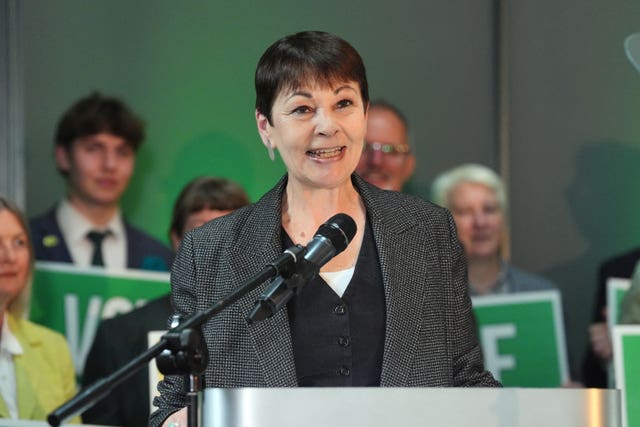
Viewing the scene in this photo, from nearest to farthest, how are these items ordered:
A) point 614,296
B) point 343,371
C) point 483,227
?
point 343,371, point 614,296, point 483,227

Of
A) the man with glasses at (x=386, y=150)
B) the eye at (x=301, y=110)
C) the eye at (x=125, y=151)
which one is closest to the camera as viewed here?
the eye at (x=301, y=110)

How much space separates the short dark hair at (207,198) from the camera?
4.83 metres

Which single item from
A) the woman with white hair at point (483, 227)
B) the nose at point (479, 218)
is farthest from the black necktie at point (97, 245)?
the nose at point (479, 218)

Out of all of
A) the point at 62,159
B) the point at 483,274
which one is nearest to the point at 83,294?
the point at 62,159

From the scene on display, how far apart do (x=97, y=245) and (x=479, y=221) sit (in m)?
1.72

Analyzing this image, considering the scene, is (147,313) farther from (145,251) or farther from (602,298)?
(602,298)

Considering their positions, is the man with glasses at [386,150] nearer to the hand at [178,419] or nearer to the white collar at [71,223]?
the white collar at [71,223]

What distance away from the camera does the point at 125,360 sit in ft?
16.0

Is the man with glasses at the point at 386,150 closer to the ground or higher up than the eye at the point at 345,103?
higher up

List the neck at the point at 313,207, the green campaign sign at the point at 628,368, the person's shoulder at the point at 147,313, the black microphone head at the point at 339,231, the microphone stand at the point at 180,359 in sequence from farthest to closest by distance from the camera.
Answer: the person's shoulder at the point at 147,313
the green campaign sign at the point at 628,368
the neck at the point at 313,207
the black microphone head at the point at 339,231
the microphone stand at the point at 180,359

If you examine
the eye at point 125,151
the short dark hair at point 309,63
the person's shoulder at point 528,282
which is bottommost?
the person's shoulder at point 528,282

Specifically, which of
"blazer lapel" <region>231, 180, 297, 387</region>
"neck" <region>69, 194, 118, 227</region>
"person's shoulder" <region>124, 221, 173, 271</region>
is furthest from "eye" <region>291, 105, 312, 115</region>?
"neck" <region>69, 194, 118, 227</region>

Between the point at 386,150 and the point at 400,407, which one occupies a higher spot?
the point at 386,150

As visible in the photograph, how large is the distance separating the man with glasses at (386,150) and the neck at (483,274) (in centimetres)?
50
